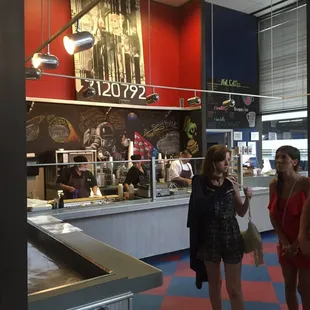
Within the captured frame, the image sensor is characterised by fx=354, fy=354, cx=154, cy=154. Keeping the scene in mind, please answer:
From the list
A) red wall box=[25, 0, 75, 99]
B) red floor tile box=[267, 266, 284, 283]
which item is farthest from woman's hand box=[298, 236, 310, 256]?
red wall box=[25, 0, 75, 99]

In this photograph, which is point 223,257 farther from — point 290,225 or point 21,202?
point 21,202

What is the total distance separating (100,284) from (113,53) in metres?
6.69

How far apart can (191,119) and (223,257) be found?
6196mm

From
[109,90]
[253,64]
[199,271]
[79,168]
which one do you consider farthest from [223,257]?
[253,64]

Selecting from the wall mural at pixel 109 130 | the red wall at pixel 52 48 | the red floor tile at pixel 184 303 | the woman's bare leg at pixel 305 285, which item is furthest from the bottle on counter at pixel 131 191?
the red wall at pixel 52 48

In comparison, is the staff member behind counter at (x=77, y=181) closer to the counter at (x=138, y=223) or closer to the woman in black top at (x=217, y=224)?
the counter at (x=138, y=223)

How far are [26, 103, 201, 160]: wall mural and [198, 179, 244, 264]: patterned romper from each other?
5.07 m

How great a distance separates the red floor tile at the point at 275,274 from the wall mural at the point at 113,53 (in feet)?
14.4

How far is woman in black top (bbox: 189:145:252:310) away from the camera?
2271 millimetres

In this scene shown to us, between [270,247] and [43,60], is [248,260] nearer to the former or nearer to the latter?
[270,247]

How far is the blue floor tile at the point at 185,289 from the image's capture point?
3549mm

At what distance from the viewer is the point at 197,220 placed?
2.33 meters

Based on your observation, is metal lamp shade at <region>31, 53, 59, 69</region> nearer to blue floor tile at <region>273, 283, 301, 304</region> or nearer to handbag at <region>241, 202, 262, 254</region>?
handbag at <region>241, 202, 262, 254</region>

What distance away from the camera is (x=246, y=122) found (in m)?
9.77
